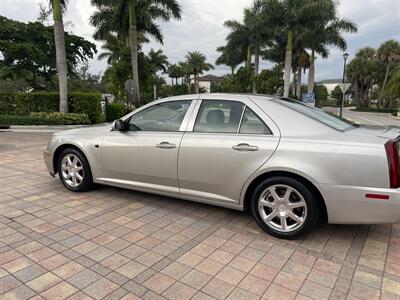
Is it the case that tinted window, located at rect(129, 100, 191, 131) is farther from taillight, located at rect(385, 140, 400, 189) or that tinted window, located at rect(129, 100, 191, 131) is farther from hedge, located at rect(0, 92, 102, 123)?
hedge, located at rect(0, 92, 102, 123)

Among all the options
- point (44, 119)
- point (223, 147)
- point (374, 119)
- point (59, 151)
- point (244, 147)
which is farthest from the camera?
point (374, 119)

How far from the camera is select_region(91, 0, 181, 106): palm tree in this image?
1881 cm

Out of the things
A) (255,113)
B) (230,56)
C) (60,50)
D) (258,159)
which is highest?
(230,56)

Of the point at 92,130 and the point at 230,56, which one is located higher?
the point at 230,56

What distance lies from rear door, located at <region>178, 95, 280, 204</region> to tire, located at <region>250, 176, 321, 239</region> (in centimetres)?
24

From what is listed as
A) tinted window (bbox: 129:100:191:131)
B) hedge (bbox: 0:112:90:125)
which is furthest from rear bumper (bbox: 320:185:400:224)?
hedge (bbox: 0:112:90:125)

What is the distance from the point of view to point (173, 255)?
286 centimetres

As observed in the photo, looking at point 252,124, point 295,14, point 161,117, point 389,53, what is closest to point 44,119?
point 161,117

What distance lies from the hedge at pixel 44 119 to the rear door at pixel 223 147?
35.4 feet

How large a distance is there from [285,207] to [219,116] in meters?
1.26

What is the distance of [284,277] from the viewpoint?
2.52 meters

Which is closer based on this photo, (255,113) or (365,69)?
(255,113)

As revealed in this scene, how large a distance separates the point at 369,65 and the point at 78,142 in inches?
2126

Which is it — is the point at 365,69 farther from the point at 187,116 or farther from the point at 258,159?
the point at 258,159
